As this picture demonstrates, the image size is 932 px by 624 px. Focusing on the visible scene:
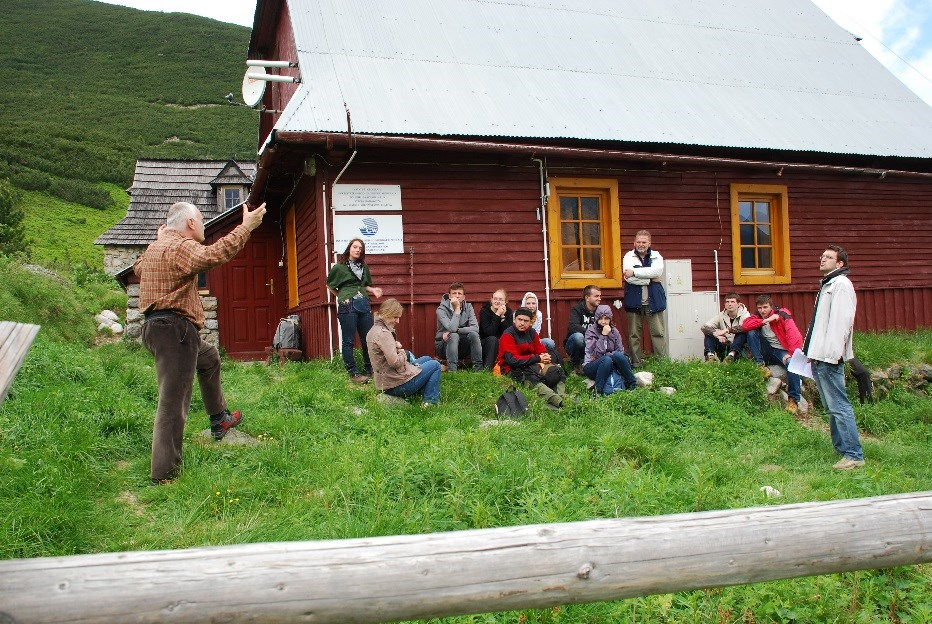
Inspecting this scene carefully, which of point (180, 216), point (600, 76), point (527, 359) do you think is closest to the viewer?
point (180, 216)

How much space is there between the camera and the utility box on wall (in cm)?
1042

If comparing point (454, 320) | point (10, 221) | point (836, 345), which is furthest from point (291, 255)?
point (10, 221)

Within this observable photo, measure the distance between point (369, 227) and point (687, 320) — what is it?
4.76m

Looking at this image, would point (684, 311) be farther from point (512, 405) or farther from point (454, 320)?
point (512, 405)

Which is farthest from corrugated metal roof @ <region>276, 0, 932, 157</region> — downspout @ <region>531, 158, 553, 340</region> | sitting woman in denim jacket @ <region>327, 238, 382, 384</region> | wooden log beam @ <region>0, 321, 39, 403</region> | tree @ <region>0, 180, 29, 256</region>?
tree @ <region>0, 180, 29, 256</region>

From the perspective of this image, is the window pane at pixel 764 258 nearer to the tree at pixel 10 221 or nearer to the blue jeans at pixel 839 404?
the blue jeans at pixel 839 404

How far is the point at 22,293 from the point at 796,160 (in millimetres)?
12297

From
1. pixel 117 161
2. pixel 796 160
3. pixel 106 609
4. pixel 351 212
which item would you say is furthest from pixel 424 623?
pixel 117 161

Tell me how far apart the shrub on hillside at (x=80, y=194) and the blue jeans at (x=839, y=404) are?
127ft

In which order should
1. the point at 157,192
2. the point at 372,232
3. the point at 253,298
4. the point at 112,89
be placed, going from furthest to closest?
1. the point at 112,89
2. the point at 157,192
3. the point at 253,298
4. the point at 372,232

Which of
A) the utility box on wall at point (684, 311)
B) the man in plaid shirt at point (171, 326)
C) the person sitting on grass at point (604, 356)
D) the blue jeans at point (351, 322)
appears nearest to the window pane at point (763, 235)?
the utility box on wall at point (684, 311)

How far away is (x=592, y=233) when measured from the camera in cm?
1101

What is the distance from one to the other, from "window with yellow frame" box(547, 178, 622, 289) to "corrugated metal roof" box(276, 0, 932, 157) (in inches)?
32.5

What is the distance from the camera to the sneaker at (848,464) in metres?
6.18
